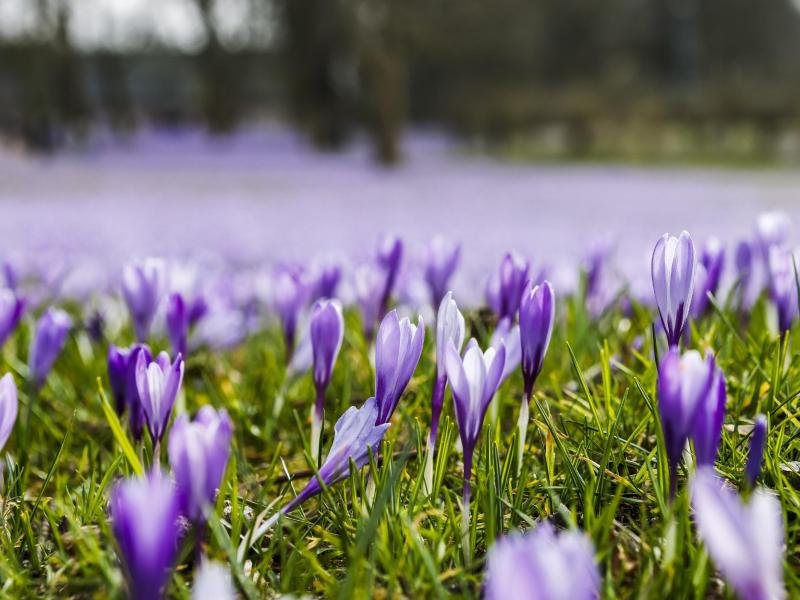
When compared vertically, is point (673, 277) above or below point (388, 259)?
above

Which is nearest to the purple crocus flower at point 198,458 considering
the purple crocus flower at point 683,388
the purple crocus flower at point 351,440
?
the purple crocus flower at point 351,440

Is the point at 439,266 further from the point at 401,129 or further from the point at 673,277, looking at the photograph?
the point at 401,129

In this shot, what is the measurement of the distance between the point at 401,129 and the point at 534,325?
65.5ft

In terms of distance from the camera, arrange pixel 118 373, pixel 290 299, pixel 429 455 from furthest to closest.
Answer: pixel 290 299 → pixel 118 373 → pixel 429 455

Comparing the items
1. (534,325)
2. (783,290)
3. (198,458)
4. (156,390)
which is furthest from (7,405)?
(783,290)

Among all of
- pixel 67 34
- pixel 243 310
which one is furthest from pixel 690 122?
pixel 243 310

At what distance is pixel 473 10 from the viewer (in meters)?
34.9

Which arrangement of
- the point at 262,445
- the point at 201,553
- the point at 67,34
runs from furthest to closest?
the point at 67,34, the point at 262,445, the point at 201,553

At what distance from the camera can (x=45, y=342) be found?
145 centimetres

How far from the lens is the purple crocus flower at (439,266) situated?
1.71 meters

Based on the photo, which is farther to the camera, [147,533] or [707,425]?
[707,425]

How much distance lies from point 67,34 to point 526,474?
25.2 metres

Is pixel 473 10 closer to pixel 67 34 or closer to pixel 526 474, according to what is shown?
pixel 67 34

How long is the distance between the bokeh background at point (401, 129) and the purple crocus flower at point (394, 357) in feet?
3.43
